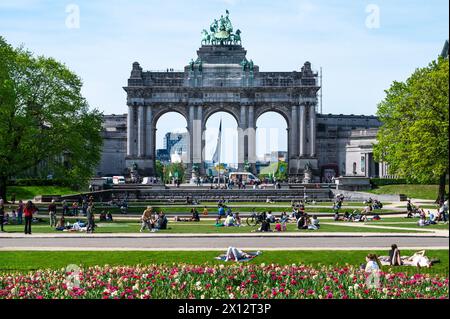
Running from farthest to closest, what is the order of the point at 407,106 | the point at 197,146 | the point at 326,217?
the point at 197,146 → the point at 407,106 → the point at 326,217

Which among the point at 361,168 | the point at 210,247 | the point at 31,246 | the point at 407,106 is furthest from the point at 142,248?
the point at 361,168

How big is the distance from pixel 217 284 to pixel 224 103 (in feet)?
394

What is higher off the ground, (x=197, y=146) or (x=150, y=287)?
(x=197, y=146)

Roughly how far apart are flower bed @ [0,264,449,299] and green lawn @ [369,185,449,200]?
228ft

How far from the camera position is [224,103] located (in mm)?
138000

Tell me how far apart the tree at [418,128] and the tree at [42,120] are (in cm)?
2987

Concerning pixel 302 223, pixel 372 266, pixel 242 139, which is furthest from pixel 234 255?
pixel 242 139

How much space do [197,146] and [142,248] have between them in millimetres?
107181

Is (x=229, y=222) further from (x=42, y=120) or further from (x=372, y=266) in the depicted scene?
(x=372, y=266)

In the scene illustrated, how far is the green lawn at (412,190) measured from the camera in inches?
3492

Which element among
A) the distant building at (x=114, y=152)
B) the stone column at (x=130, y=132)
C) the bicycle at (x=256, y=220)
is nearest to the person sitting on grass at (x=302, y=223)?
the bicycle at (x=256, y=220)

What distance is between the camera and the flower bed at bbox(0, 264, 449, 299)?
16750 millimetres

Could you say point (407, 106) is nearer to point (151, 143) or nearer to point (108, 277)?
point (108, 277)
